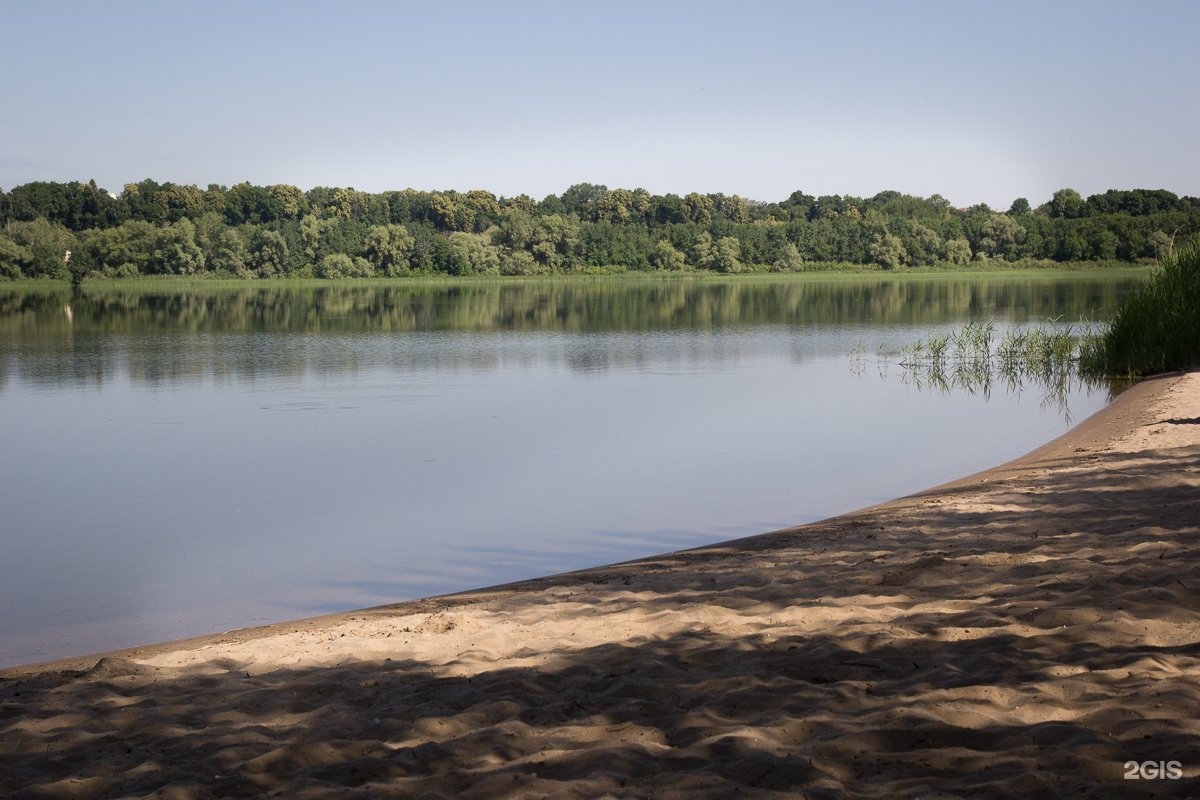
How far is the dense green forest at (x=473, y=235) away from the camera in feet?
276

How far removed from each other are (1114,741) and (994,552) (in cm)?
299

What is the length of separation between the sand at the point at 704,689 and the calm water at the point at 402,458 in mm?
1665

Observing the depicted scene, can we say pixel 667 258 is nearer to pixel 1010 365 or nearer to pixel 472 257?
pixel 472 257

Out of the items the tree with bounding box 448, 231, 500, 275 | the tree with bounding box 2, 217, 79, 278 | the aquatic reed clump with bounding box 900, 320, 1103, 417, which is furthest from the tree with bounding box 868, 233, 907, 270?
the aquatic reed clump with bounding box 900, 320, 1103, 417

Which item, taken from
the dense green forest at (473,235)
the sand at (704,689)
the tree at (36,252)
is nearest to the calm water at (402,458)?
the sand at (704,689)

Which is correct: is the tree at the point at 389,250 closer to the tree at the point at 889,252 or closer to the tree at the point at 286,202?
the tree at the point at 286,202

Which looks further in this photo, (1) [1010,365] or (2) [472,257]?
(2) [472,257]

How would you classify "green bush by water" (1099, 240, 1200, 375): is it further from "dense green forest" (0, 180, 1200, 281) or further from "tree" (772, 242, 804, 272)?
"tree" (772, 242, 804, 272)

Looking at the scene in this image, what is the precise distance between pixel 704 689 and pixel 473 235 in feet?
300

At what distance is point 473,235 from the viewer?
309 ft

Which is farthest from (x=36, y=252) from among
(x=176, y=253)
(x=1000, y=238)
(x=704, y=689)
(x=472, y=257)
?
(x=704, y=689)

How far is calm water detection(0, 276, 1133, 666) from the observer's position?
826 cm

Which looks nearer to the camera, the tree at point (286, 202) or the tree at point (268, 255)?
the tree at point (268, 255)

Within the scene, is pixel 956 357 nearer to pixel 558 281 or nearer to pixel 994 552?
pixel 994 552
